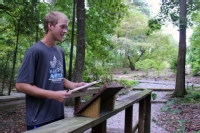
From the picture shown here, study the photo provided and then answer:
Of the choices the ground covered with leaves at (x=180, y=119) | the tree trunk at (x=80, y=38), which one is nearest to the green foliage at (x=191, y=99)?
the ground covered with leaves at (x=180, y=119)

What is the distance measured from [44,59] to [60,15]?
35 cm

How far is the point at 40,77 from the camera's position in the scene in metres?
1.69

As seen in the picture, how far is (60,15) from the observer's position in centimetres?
171

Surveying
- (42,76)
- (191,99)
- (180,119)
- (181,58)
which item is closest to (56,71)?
(42,76)

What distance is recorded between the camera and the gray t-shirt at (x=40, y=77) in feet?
5.27

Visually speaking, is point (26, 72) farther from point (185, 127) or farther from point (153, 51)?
point (153, 51)

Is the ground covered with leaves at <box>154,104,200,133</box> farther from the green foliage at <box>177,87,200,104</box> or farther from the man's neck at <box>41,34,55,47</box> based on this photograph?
the man's neck at <box>41,34,55,47</box>

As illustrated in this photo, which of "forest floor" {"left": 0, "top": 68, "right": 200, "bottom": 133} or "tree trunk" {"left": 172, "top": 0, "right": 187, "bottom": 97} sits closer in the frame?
"forest floor" {"left": 0, "top": 68, "right": 200, "bottom": 133}

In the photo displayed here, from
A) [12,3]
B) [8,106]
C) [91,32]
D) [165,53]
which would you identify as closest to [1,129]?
[8,106]

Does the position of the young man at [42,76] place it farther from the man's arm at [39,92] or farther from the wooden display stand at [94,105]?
the wooden display stand at [94,105]

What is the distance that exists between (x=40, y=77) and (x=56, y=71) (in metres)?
0.16

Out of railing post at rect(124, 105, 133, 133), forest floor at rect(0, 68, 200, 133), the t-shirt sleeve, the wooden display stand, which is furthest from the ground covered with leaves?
the t-shirt sleeve

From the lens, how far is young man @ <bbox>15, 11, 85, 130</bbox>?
159cm

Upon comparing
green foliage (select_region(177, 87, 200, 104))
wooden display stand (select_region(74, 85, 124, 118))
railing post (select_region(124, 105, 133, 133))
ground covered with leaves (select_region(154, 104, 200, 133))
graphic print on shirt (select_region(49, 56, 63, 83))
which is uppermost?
graphic print on shirt (select_region(49, 56, 63, 83))
